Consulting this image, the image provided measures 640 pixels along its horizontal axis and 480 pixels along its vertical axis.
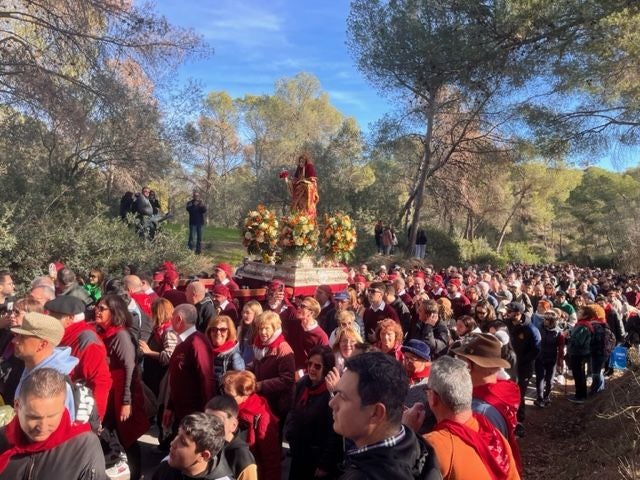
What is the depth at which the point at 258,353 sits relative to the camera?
4055 millimetres

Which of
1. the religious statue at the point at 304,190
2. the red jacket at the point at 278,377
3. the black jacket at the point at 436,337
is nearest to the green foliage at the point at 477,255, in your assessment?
the religious statue at the point at 304,190

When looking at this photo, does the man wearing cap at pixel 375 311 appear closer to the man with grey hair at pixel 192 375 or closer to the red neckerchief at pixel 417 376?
the red neckerchief at pixel 417 376

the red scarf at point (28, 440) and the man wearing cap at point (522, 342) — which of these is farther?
the man wearing cap at point (522, 342)

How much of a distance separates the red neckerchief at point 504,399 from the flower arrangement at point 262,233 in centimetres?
623

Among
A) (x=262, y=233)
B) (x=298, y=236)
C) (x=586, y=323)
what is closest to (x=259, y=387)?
(x=298, y=236)

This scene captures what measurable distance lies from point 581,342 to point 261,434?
214 inches

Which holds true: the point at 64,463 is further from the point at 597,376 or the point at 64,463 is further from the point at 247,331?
the point at 597,376

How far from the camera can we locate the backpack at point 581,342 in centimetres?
670

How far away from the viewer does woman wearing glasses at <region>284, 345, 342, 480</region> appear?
3.21 metres

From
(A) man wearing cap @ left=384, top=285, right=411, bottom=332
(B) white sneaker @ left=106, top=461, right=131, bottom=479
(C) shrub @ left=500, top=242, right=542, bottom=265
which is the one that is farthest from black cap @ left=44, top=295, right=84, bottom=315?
(C) shrub @ left=500, top=242, right=542, bottom=265

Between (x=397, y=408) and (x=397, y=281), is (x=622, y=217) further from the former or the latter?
(x=397, y=408)

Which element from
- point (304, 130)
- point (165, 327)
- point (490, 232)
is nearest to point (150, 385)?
point (165, 327)

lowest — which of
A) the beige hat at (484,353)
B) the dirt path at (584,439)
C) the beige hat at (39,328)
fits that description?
the dirt path at (584,439)

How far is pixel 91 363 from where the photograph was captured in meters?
3.17
